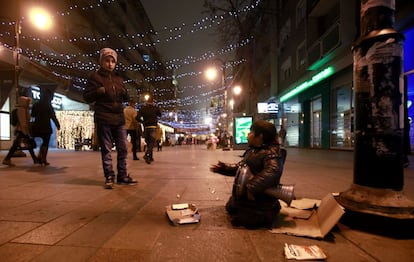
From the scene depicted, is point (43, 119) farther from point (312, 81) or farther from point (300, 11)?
point (300, 11)

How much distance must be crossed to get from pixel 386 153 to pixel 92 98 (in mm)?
3948

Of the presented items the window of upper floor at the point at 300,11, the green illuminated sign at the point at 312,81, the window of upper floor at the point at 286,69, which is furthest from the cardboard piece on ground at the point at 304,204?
the window of upper floor at the point at 286,69

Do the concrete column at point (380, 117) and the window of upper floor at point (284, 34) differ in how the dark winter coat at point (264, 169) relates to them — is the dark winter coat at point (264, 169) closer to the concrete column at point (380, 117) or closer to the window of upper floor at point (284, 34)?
the concrete column at point (380, 117)

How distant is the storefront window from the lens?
15.0 metres

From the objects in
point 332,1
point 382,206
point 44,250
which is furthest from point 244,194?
point 332,1

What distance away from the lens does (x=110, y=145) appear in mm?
4832

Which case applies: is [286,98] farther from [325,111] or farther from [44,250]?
[44,250]

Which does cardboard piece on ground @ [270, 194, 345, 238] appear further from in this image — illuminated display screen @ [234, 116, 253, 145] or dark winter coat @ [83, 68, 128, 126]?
illuminated display screen @ [234, 116, 253, 145]

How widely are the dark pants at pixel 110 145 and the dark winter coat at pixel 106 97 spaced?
11 centimetres

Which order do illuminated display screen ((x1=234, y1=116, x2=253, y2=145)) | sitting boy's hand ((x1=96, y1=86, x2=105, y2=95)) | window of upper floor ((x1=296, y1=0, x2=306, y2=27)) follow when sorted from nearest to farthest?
sitting boy's hand ((x1=96, y1=86, x2=105, y2=95)), illuminated display screen ((x1=234, y1=116, x2=253, y2=145)), window of upper floor ((x1=296, y1=0, x2=306, y2=27))

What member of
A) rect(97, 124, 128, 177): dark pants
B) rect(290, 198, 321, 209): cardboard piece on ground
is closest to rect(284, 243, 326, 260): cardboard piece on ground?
rect(290, 198, 321, 209): cardboard piece on ground

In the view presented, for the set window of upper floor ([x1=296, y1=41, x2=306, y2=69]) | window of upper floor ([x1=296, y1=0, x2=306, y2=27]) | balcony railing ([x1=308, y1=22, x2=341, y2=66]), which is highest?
window of upper floor ([x1=296, y1=0, x2=306, y2=27])

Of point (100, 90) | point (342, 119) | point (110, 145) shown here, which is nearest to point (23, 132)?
point (110, 145)

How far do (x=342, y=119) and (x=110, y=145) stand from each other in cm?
1405
